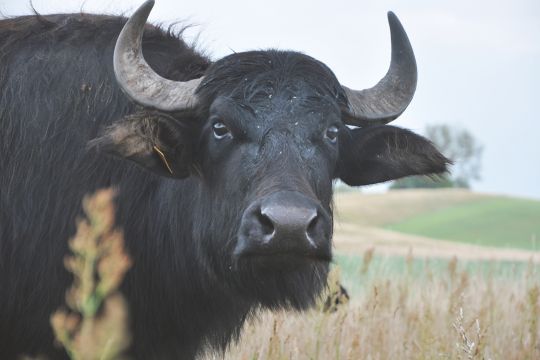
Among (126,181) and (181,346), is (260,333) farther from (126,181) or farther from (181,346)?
(126,181)

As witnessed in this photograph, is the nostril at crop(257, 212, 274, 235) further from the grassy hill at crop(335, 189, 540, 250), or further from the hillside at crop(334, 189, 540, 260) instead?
the grassy hill at crop(335, 189, 540, 250)

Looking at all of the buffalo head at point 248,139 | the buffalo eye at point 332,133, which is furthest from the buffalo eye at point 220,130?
the buffalo eye at point 332,133

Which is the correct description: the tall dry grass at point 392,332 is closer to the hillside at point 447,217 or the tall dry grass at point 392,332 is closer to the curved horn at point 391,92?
the curved horn at point 391,92

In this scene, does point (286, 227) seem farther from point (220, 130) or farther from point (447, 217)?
point (447, 217)

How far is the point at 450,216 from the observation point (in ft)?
198

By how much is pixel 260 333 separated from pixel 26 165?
3.24 meters

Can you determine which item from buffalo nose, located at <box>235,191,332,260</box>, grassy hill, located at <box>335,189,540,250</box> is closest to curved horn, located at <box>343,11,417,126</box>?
buffalo nose, located at <box>235,191,332,260</box>

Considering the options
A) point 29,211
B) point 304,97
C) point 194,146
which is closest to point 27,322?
point 29,211

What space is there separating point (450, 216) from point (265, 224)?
58.1 meters

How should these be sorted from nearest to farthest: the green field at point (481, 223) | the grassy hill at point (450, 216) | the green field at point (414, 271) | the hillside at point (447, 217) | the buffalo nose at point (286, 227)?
the buffalo nose at point (286, 227) < the green field at point (414, 271) < the hillside at point (447, 217) < the green field at point (481, 223) < the grassy hill at point (450, 216)

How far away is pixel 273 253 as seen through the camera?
4129 millimetres

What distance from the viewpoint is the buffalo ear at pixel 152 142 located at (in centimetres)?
491

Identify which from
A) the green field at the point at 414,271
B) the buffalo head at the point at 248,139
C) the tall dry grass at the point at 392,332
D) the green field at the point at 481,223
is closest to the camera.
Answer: the buffalo head at the point at 248,139

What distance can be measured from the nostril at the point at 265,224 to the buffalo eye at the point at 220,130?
0.86m
